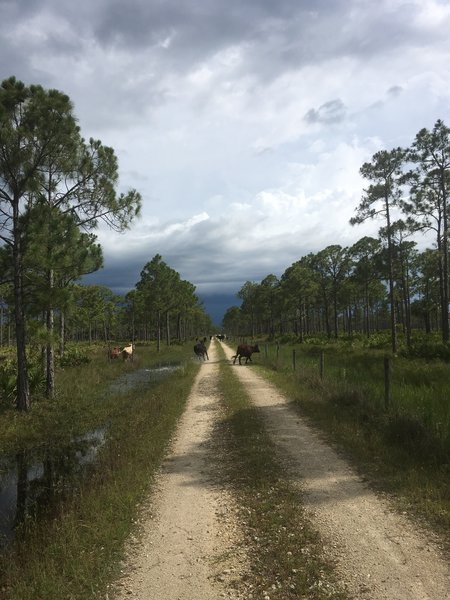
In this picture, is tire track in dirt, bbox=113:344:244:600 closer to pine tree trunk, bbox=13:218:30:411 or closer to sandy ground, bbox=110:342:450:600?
sandy ground, bbox=110:342:450:600

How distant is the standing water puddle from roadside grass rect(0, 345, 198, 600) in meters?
0.22

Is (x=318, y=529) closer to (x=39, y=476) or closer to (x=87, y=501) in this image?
(x=87, y=501)

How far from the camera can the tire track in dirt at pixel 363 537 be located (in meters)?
4.02

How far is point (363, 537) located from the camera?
16.4 feet

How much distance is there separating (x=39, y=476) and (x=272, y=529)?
541cm

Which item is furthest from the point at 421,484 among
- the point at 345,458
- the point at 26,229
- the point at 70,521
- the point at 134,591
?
the point at 26,229

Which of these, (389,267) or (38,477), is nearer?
(38,477)

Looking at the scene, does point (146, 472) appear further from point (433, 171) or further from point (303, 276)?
point (303, 276)

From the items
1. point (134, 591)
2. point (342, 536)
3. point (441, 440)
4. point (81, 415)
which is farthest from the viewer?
point (81, 415)

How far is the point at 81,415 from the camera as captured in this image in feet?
44.0

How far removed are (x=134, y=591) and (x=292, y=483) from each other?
332 centimetres

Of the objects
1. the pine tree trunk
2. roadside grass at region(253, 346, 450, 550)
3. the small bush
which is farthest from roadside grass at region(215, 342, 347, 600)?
the small bush

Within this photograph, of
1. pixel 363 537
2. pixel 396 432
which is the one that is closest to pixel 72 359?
pixel 396 432

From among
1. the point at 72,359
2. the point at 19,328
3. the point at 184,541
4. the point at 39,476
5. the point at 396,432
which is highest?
the point at 19,328
